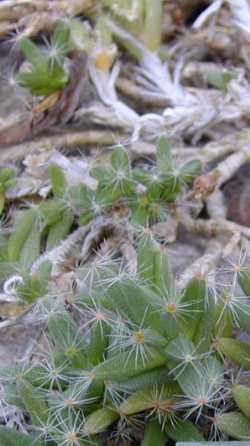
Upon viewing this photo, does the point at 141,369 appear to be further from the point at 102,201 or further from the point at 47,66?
the point at 47,66

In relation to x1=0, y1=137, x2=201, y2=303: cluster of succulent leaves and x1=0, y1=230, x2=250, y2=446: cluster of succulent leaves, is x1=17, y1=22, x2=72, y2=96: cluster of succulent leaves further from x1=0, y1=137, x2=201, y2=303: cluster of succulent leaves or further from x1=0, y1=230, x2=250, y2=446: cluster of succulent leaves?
x1=0, y1=230, x2=250, y2=446: cluster of succulent leaves

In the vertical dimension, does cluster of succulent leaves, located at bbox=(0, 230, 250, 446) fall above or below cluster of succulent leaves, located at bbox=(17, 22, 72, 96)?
below

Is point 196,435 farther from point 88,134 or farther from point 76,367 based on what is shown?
point 88,134

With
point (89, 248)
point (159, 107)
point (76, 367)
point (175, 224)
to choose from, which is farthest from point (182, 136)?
point (76, 367)

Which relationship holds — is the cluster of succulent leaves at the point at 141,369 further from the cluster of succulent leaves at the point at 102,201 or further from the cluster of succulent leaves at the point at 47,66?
the cluster of succulent leaves at the point at 47,66

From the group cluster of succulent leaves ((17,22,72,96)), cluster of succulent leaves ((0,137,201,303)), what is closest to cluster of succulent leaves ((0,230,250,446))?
cluster of succulent leaves ((0,137,201,303))
